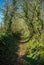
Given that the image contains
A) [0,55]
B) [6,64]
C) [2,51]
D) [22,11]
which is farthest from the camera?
[22,11]

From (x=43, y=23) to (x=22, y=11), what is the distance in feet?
8.69

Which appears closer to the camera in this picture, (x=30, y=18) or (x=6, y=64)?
(x=6, y=64)

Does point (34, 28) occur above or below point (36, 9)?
below

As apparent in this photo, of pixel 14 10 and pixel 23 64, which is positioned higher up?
pixel 14 10

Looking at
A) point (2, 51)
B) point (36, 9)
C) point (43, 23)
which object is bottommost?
point (2, 51)

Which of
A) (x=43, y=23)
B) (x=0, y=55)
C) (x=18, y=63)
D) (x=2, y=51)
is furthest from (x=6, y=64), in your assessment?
(x=43, y=23)

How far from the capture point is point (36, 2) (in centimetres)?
1711

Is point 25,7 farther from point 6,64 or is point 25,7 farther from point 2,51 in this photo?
point 6,64

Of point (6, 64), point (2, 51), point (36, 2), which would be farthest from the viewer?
point (36, 2)

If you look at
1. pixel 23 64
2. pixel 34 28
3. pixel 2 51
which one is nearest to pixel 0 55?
pixel 2 51

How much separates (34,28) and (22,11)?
2.05 m

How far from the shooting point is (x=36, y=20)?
1750 centimetres

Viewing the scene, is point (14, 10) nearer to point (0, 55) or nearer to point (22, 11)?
point (22, 11)

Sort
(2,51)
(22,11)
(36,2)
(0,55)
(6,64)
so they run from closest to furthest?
(6,64)
(0,55)
(2,51)
(36,2)
(22,11)
